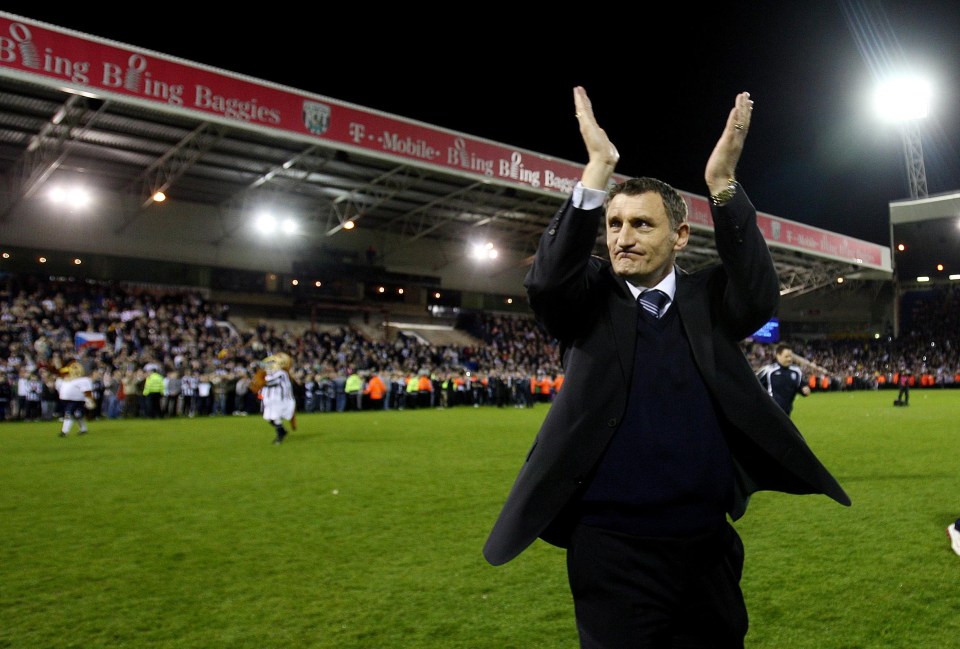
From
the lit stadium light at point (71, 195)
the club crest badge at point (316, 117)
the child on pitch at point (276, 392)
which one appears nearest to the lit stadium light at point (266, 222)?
the lit stadium light at point (71, 195)

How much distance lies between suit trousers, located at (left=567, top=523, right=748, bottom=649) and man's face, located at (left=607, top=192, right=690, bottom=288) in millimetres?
751

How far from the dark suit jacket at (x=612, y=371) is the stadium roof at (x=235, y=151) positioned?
18.1 m

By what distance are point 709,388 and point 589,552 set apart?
22.4 inches

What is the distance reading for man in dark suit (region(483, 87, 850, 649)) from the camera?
6.07 ft

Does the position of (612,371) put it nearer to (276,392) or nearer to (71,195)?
(276,392)

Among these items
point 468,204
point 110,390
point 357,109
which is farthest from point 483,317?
point 110,390

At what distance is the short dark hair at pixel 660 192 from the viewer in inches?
79.3

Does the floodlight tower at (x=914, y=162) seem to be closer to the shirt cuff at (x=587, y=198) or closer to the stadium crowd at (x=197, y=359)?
the stadium crowd at (x=197, y=359)

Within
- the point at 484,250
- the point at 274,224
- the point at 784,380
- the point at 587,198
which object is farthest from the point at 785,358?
the point at 484,250

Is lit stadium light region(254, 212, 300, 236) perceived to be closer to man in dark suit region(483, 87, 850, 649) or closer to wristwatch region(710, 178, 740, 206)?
man in dark suit region(483, 87, 850, 649)

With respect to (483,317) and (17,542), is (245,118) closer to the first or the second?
(17,542)

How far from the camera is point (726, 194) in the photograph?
191 cm

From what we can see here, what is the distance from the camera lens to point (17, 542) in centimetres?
586

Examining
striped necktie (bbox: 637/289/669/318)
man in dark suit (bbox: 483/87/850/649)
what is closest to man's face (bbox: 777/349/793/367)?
man in dark suit (bbox: 483/87/850/649)
